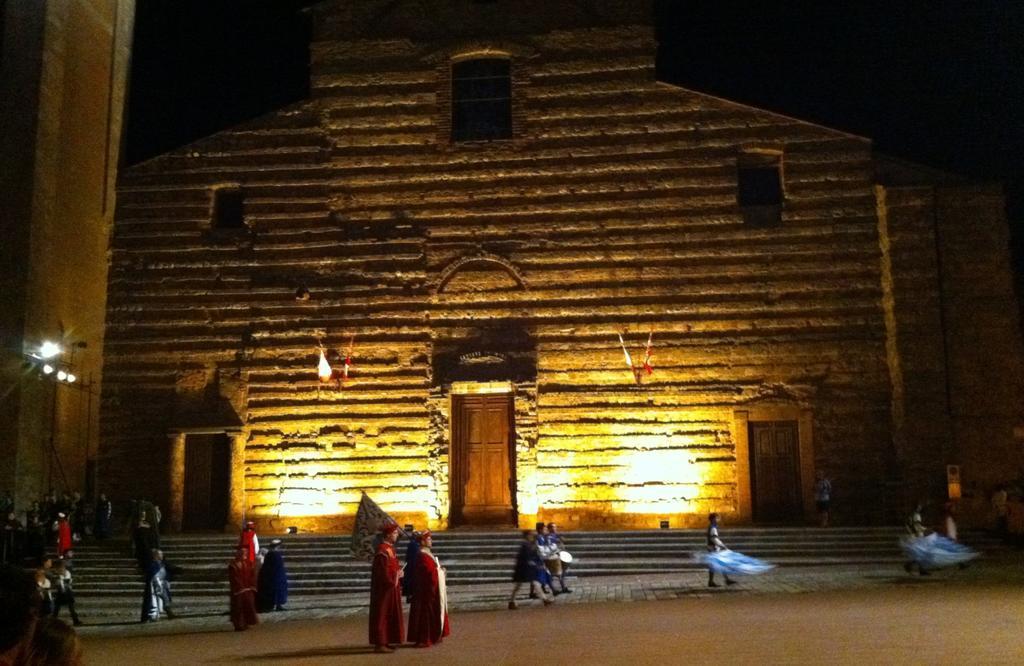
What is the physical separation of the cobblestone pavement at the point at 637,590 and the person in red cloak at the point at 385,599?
129 inches

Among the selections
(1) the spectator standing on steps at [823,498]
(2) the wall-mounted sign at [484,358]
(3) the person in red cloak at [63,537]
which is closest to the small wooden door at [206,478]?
(3) the person in red cloak at [63,537]

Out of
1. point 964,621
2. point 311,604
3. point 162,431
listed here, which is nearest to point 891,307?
point 964,621

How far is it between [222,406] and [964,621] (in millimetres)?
15602

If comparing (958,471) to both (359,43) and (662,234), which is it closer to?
(662,234)

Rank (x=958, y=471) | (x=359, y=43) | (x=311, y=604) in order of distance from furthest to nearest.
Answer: (x=359, y=43)
(x=958, y=471)
(x=311, y=604)

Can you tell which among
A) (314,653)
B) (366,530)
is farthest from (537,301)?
(314,653)

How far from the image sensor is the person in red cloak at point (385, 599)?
9.99m

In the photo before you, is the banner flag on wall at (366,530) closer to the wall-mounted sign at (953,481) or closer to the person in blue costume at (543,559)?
the person in blue costume at (543,559)

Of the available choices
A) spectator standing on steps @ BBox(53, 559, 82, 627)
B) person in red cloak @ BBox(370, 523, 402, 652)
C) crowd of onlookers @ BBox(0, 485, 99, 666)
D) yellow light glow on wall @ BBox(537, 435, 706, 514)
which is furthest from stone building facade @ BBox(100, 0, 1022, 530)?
person in red cloak @ BBox(370, 523, 402, 652)

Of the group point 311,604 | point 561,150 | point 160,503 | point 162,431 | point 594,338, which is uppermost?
point 561,150

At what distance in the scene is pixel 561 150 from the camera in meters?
20.8

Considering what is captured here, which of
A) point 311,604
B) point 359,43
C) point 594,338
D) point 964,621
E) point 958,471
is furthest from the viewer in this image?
point 359,43

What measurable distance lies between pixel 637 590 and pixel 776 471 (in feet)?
20.9

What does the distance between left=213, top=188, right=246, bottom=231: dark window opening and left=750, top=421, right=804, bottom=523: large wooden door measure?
41.0 ft
